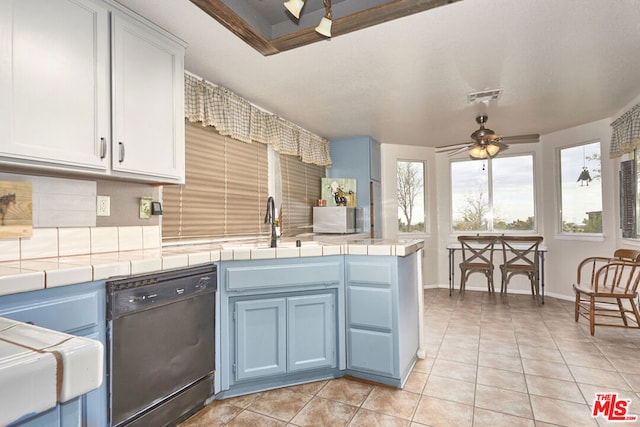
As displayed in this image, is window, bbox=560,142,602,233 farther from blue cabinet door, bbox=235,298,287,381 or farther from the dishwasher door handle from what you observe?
the dishwasher door handle

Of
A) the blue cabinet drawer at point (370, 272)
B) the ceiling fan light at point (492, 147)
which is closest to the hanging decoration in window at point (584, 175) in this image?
the ceiling fan light at point (492, 147)

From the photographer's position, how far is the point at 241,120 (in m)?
3.05

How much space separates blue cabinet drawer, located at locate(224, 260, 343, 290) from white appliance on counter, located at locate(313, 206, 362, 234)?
188cm

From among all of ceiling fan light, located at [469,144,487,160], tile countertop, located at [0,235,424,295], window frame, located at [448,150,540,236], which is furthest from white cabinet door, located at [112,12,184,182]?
window frame, located at [448,150,540,236]

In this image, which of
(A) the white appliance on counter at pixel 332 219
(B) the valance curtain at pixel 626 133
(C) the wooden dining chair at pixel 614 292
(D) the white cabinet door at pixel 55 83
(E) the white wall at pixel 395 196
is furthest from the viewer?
(E) the white wall at pixel 395 196

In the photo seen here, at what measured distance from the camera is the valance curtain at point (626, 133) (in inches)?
125

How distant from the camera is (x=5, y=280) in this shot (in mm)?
1137

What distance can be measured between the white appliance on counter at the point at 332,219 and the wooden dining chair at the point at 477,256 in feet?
5.86

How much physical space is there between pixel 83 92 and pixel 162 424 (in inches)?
64.9

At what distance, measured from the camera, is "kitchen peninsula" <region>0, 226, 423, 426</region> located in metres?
2.06

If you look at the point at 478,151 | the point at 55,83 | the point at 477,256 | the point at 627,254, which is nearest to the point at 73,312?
the point at 55,83

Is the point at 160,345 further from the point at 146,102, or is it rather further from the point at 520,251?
the point at 520,251

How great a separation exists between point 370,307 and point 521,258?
3.45 meters

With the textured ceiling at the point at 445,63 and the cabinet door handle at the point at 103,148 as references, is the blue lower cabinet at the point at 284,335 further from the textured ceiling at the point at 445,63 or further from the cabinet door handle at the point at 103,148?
the textured ceiling at the point at 445,63
